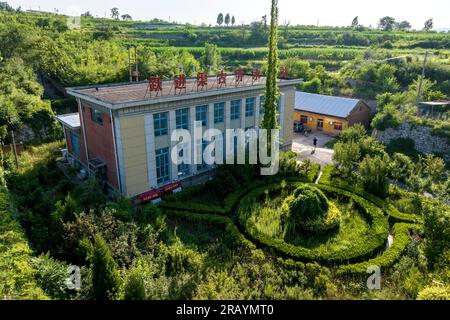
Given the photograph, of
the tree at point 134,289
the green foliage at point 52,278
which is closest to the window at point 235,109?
the green foliage at point 52,278

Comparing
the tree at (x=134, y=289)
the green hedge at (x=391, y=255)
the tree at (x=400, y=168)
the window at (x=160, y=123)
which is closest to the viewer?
the tree at (x=134, y=289)

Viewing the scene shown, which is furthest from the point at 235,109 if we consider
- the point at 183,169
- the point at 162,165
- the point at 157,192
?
the point at 157,192

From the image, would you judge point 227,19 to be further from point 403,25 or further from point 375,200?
point 375,200

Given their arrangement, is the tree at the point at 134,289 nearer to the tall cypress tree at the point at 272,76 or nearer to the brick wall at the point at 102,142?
the brick wall at the point at 102,142

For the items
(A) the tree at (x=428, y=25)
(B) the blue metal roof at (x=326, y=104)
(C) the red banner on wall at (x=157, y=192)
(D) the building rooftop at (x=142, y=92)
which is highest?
(A) the tree at (x=428, y=25)

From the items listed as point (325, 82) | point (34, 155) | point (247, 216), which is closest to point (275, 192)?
point (247, 216)

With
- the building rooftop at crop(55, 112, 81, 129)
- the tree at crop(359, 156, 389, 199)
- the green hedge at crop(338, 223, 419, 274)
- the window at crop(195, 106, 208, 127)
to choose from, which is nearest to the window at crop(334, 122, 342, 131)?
the tree at crop(359, 156, 389, 199)

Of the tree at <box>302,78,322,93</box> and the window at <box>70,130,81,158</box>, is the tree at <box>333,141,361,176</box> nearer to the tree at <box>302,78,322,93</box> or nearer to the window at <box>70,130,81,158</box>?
the window at <box>70,130,81,158</box>
